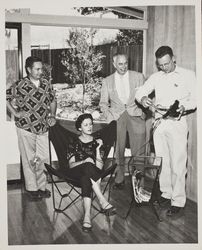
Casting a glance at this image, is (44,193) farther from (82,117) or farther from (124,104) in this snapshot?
(124,104)

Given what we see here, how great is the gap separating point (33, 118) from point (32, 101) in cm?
17

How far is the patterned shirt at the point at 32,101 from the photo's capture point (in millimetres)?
3531

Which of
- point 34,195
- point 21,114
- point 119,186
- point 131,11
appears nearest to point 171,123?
point 119,186

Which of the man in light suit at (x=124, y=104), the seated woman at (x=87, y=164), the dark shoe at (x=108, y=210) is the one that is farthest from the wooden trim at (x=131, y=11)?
the dark shoe at (x=108, y=210)

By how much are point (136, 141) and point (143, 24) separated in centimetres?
131

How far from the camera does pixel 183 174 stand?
330 centimetres

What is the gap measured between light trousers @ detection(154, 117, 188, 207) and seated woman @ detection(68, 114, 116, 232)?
0.57m

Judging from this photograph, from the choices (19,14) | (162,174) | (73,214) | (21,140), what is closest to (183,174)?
(162,174)

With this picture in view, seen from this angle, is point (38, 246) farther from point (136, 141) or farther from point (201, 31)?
point (201, 31)

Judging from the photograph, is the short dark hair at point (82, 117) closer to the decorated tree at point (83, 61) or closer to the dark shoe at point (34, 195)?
the decorated tree at point (83, 61)

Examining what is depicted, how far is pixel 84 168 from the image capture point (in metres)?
3.22

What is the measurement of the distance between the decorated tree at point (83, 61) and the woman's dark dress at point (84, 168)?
1.67 feet

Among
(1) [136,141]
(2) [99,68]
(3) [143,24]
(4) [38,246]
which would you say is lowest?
(4) [38,246]

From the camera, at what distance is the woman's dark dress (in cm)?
313
